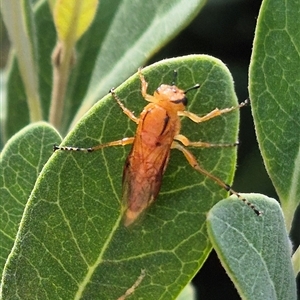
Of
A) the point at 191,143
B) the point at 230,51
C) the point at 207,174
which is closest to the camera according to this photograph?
the point at 207,174

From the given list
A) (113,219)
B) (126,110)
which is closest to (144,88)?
(126,110)

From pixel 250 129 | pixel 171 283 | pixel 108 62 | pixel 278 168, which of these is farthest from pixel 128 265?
pixel 250 129

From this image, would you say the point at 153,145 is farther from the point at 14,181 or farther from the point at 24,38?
the point at 24,38

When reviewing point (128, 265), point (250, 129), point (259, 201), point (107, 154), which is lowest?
point (250, 129)

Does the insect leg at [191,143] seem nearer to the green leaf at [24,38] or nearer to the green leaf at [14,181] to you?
the green leaf at [14,181]

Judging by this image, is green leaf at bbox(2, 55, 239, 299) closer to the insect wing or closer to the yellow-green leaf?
the insect wing

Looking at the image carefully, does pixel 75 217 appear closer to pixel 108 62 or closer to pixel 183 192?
pixel 183 192

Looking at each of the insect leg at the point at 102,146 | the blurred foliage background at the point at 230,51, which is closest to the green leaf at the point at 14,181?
the insect leg at the point at 102,146
